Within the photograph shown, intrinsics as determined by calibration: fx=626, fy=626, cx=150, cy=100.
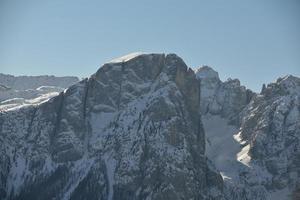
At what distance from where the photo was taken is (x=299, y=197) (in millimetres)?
176750
